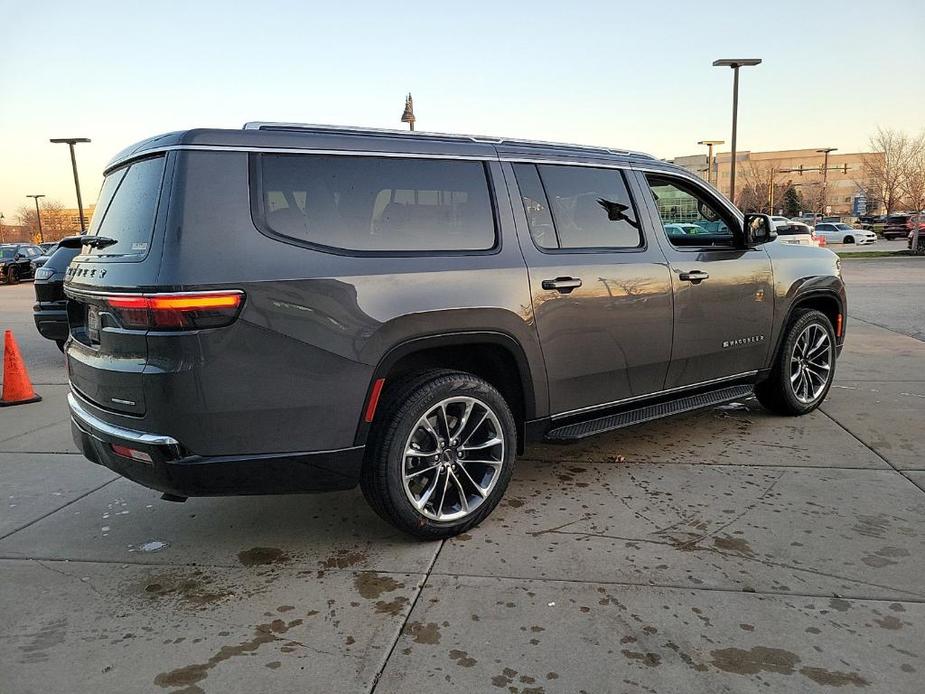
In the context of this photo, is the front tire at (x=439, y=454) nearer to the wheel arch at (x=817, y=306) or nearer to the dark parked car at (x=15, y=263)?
the wheel arch at (x=817, y=306)

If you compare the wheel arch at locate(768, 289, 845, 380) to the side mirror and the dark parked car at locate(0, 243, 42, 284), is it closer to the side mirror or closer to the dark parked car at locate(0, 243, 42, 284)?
the side mirror

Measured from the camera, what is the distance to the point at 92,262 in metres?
3.09

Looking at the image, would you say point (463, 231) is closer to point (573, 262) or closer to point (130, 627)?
point (573, 262)

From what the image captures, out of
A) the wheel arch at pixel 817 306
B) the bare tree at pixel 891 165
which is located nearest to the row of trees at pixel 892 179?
the bare tree at pixel 891 165

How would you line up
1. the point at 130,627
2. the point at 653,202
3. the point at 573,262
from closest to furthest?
the point at 130,627 → the point at 573,262 → the point at 653,202

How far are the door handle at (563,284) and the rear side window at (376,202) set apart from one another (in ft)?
1.25

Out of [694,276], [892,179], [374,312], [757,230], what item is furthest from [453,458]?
[892,179]

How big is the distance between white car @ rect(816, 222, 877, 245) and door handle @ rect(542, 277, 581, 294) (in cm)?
3929

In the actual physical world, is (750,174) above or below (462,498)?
above

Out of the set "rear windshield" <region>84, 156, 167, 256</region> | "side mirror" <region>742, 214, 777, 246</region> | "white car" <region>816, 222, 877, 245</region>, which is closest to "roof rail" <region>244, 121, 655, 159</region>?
"rear windshield" <region>84, 156, 167, 256</region>

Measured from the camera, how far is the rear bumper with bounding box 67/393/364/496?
2762mm

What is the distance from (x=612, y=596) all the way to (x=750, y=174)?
74899 millimetres

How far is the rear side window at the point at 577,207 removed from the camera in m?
3.72

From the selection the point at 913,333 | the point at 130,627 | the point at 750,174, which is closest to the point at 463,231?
the point at 130,627
